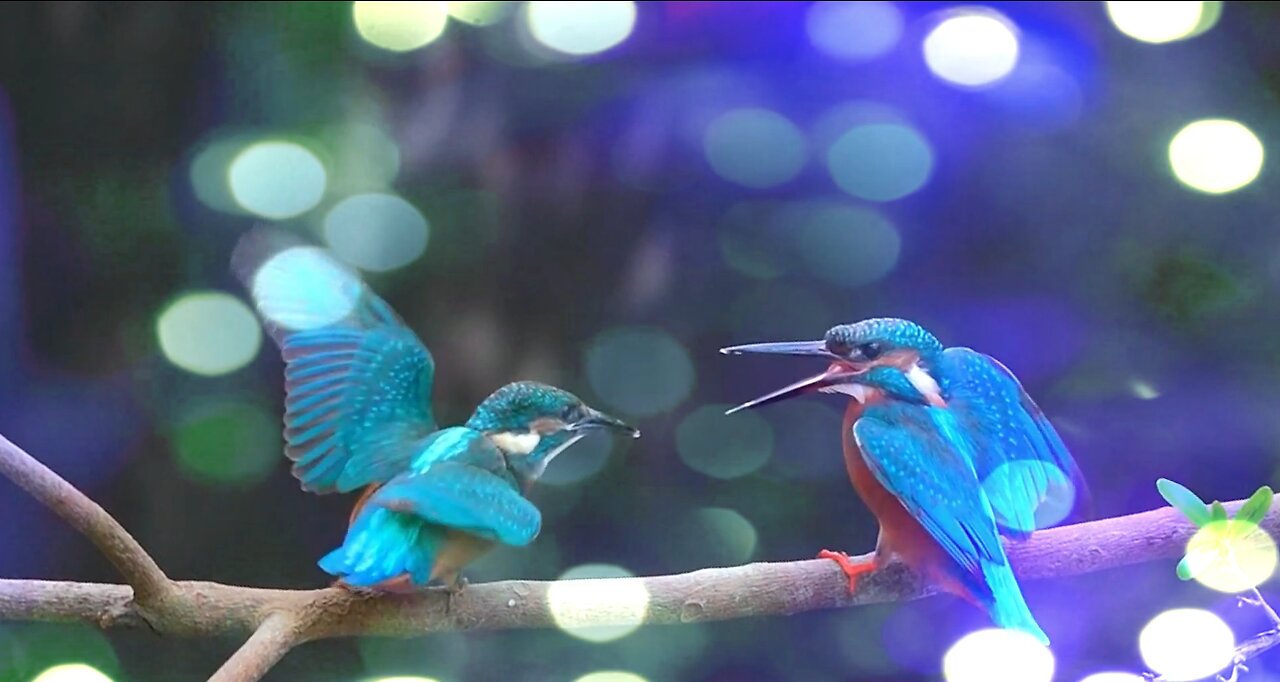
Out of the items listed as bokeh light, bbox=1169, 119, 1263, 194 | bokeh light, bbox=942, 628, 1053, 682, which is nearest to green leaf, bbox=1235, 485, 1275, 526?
bokeh light, bbox=942, 628, 1053, 682

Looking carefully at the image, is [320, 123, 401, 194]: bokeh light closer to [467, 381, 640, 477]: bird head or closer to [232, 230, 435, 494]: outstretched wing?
[232, 230, 435, 494]: outstretched wing

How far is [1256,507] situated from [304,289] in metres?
0.91

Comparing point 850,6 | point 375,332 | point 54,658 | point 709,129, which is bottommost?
point 54,658

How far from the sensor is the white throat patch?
1.02 m

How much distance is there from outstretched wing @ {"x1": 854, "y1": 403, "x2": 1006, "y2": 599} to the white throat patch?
0.97ft

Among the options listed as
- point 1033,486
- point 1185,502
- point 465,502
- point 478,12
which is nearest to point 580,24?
point 478,12

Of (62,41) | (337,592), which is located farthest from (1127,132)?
(62,41)

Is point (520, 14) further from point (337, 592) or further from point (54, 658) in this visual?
point (54, 658)

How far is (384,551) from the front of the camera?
36.7 inches

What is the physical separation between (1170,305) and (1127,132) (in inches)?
7.6

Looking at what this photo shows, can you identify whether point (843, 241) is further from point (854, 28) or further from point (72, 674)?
point (72, 674)

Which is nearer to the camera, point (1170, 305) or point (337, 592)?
point (337, 592)

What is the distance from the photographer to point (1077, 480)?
1085mm

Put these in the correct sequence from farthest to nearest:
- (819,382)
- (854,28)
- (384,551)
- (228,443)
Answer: (854,28)
(228,443)
(819,382)
(384,551)
